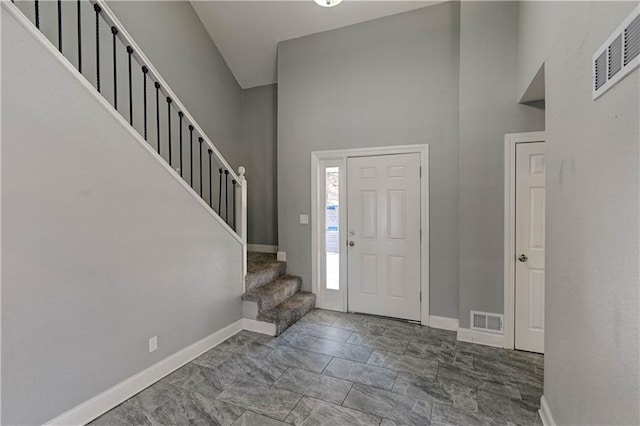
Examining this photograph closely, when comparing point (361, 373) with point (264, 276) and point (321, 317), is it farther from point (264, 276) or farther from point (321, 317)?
point (264, 276)

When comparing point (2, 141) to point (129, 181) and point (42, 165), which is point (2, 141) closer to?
point (42, 165)

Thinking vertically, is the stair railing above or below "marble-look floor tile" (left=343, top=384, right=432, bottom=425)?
above

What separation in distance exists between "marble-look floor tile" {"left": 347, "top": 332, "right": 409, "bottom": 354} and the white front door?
58 cm

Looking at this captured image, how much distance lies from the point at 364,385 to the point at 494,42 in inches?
137

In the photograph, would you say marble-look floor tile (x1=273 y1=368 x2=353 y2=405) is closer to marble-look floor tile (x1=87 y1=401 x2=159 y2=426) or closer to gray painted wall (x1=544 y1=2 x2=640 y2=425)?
marble-look floor tile (x1=87 y1=401 x2=159 y2=426)

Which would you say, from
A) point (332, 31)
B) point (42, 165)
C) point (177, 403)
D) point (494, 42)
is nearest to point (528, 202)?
point (494, 42)

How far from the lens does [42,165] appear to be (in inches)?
68.2

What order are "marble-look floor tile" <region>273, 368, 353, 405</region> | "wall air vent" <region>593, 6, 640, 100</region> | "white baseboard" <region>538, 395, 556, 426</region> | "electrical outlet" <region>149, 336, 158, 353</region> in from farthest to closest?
1. "electrical outlet" <region>149, 336, 158, 353</region>
2. "marble-look floor tile" <region>273, 368, 353, 405</region>
3. "white baseboard" <region>538, 395, 556, 426</region>
4. "wall air vent" <region>593, 6, 640, 100</region>

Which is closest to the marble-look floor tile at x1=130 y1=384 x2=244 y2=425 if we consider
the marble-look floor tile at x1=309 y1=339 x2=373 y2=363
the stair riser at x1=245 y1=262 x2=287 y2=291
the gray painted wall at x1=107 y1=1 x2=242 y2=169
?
the marble-look floor tile at x1=309 y1=339 x2=373 y2=363

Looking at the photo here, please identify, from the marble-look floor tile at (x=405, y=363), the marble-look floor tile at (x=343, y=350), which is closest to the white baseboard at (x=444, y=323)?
the marble-look floor tile at (x=405, y=363)

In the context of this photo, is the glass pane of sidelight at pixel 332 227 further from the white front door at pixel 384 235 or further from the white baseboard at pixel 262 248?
the white baseboard at pixel 262 248

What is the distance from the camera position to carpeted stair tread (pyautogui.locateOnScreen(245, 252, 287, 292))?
3.58 m

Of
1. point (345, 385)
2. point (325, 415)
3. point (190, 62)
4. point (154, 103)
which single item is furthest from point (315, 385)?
point (190, 62)

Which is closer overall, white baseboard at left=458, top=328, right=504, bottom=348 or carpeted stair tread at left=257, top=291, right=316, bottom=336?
white baseboard at left=458, top=328, right=504, bottom=348
